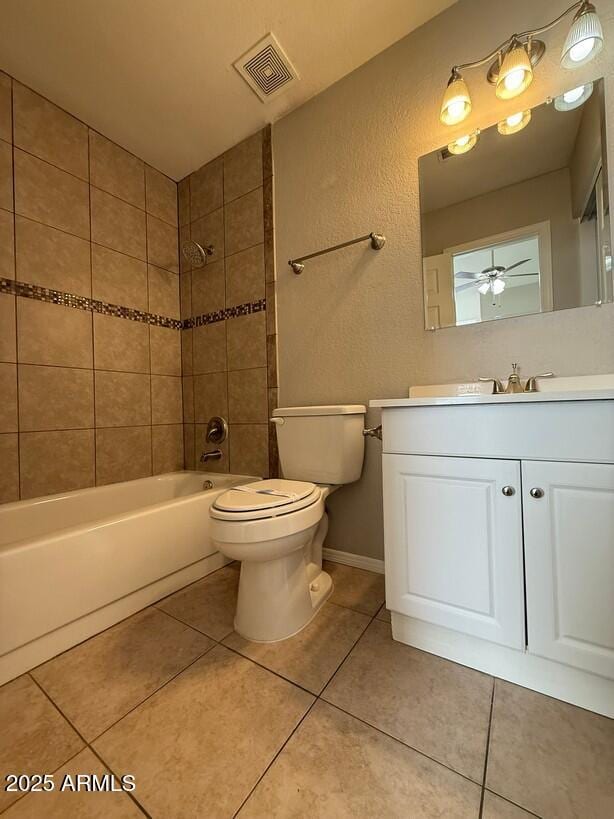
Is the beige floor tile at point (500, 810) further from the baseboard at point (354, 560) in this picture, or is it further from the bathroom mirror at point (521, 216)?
the bathroom mirror at point (521, 216)

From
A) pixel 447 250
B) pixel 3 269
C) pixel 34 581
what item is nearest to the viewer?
pixel 34 581

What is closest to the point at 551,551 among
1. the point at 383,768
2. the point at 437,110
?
the point at 383,768

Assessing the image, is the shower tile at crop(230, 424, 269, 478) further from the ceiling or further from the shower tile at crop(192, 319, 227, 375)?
the ceiling

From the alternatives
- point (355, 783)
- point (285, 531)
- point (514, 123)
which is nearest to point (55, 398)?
point (285, 531)

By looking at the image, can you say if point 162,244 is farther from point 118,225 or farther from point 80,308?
point 80,308

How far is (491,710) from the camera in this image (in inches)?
31.7

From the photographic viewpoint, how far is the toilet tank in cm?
136

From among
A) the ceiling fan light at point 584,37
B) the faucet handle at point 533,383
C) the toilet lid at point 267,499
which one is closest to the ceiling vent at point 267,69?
the ceiling fan light at point 584,37

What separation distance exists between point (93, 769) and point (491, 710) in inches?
35.7

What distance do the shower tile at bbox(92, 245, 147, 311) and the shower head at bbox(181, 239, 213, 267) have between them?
0.92 ft

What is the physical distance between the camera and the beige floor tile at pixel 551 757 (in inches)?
24.2

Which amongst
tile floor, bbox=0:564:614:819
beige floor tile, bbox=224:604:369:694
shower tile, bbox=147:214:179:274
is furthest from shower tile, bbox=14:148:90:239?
beige floor tile, bbox=224:604:369:694

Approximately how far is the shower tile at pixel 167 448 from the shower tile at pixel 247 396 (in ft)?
1.57

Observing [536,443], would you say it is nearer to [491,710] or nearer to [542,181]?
[491,710]
